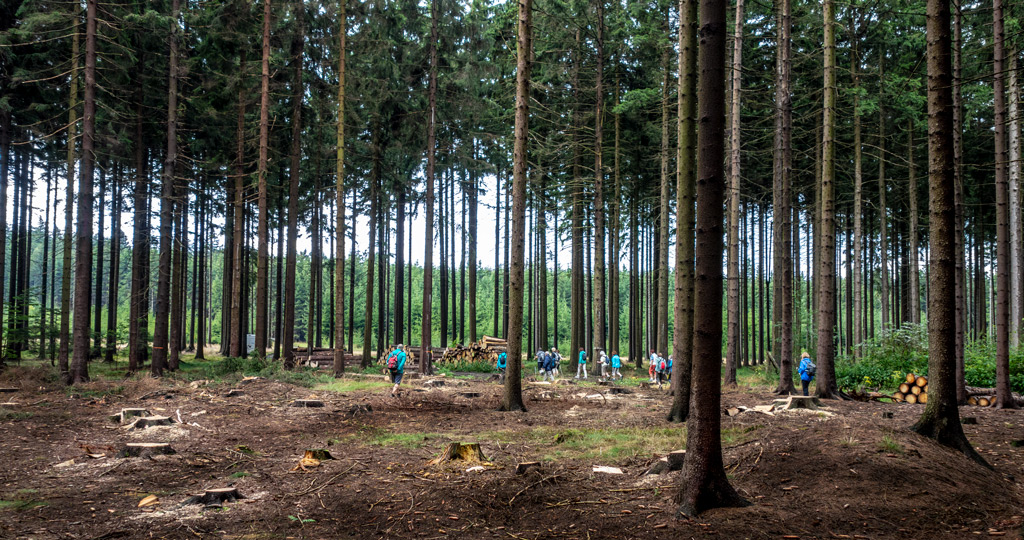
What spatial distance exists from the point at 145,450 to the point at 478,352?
21.9 metres

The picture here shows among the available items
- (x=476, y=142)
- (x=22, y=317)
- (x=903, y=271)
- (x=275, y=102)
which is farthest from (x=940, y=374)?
(x=903, y=271)

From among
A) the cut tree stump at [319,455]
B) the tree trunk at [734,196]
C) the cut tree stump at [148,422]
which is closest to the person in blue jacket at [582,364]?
the tree trunk at [734,196]

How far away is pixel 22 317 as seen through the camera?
65.3 feet

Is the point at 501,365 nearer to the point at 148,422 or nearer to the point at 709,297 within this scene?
the point at 148,422

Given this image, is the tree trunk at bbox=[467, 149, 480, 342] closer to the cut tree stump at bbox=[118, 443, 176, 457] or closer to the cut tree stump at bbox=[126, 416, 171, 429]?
the cut tree stump at bbox=[126, 416, 171, 429]

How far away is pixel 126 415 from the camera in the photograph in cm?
1143

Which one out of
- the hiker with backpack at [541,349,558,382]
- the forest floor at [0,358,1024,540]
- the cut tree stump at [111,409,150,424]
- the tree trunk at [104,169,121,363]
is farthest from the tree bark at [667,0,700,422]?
the tree trunk at [104,169,121,363]

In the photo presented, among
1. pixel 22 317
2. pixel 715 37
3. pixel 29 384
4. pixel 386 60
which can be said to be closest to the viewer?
pixel 715 37

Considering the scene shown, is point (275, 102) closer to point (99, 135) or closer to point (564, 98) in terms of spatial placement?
point (99, 135)

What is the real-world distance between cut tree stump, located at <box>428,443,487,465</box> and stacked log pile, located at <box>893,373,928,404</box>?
13389 mm

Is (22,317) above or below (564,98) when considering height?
below

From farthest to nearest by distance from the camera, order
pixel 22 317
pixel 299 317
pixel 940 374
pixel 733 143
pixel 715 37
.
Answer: pixel 299 317
pixel 22 317
pixel 733 143
pixel 940 374
pixel 715 37

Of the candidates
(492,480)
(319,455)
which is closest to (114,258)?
(319,455)

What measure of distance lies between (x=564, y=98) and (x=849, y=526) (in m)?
22.9
